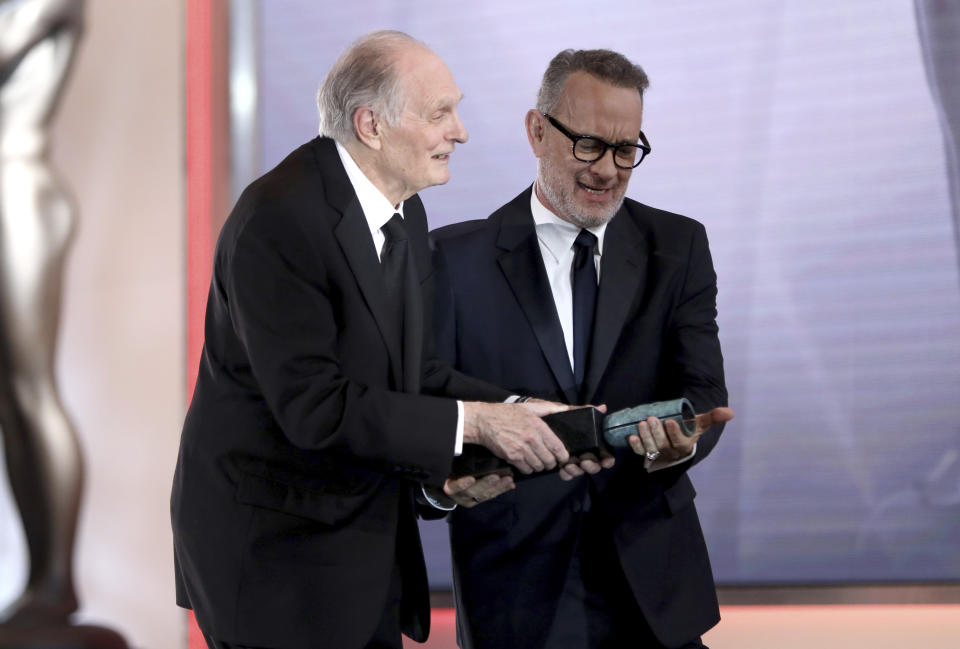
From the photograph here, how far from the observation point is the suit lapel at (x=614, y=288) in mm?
1987

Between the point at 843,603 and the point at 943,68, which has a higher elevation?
the point at 943,68

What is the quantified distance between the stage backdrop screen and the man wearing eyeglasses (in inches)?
40.8

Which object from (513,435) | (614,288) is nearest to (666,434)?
(513,435)

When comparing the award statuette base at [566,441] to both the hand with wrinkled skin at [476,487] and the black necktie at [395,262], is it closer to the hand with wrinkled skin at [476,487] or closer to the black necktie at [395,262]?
the hand with wrinkled skin at [476,487]

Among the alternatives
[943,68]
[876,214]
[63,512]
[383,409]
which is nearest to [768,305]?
[876,214]

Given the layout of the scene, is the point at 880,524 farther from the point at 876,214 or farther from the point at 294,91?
the point at 294,91

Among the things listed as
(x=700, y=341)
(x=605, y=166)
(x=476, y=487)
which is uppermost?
(x=605, y=166)

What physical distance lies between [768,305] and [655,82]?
74 cm

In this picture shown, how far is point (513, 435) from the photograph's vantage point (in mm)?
1681

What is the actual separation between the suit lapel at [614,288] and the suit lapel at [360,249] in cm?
45

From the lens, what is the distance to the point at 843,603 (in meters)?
3.04

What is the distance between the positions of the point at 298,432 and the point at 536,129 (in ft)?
3.21

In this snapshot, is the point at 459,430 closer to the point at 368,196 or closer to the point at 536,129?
the point at 368,196

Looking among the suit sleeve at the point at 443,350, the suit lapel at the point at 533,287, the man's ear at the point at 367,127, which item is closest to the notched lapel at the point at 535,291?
the suit lapel at the point at 533,287
